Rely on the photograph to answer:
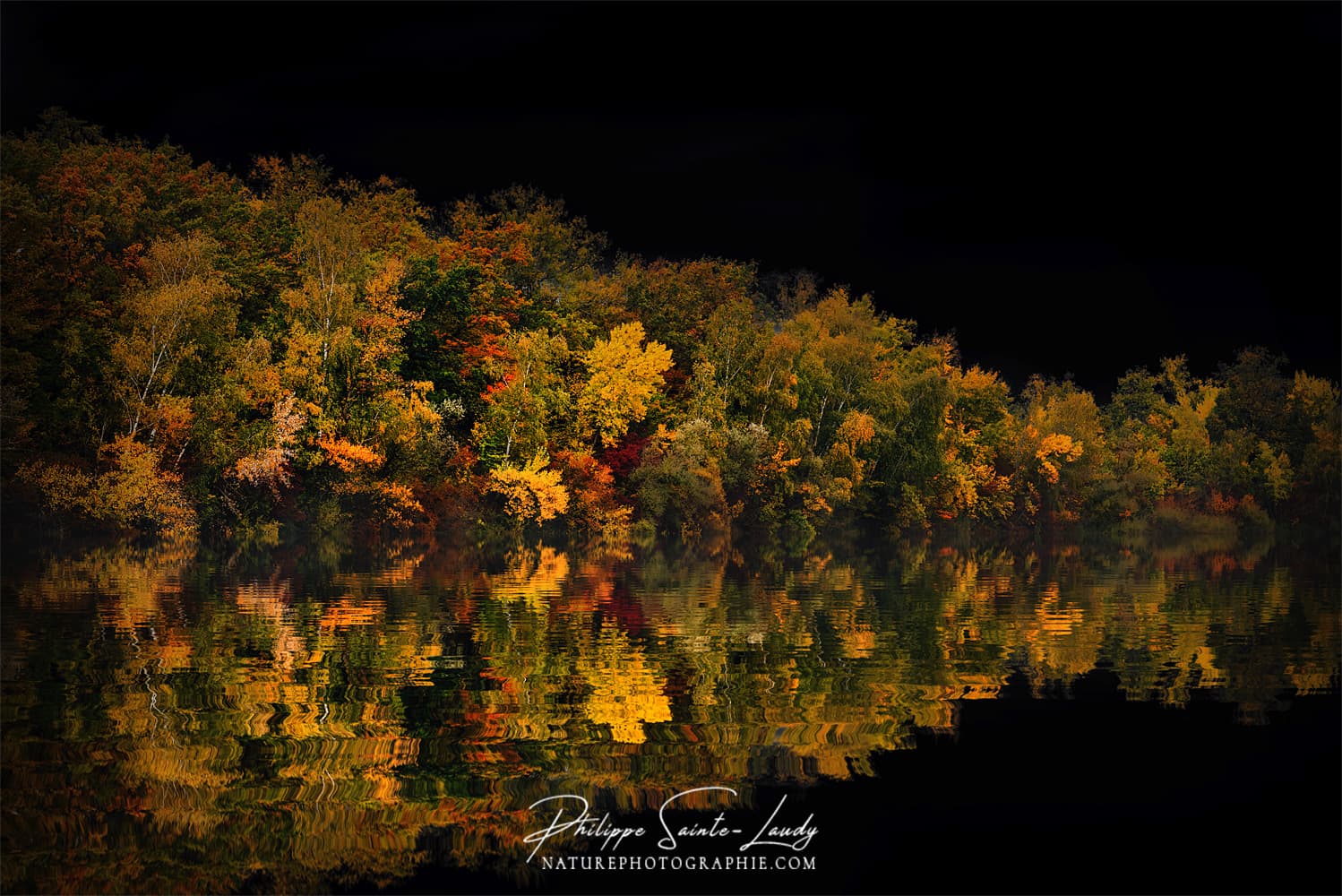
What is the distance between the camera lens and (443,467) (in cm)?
6862

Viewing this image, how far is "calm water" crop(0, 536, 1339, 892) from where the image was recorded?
39.3ft

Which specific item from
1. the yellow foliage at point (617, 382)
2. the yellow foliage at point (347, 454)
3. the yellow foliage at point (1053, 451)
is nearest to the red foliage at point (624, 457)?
the yellow foliage at point (617, 382)

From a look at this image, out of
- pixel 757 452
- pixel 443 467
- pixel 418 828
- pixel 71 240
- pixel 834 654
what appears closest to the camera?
pixel 418 828

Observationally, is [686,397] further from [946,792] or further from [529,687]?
[946,792]

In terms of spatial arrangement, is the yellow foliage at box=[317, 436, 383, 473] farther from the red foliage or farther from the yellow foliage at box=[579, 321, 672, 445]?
the red foliage

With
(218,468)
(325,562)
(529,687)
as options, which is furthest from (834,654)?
(218,468)

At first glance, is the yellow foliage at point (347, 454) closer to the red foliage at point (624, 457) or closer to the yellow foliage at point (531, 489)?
the yellow foliage at point (531, 489)

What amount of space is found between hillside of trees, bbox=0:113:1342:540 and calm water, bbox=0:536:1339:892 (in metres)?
17.9

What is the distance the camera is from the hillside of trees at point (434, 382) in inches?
2159

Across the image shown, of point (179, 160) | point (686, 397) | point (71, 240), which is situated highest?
point (179, 160)

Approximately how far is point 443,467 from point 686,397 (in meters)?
22.7
